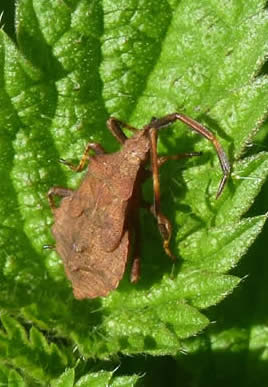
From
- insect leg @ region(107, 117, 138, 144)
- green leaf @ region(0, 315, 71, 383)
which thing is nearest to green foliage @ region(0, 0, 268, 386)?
green leaf @ region(0, 315, 71, 383)

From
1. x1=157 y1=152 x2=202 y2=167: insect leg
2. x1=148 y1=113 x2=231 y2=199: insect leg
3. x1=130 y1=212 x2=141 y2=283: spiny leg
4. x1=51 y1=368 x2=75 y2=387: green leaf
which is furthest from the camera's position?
x1=130 y1=212 x2=141 y2=283: spiny leg

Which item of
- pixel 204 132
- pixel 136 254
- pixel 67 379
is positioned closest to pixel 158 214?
pixel 136 254

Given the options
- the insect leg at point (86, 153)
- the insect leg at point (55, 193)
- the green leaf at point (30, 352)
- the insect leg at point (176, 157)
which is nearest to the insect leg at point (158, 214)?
the insect leg at point (176, 157)

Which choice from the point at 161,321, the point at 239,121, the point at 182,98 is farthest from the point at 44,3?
the point at 161,321

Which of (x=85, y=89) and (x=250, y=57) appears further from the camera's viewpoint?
(x=85, y=89)

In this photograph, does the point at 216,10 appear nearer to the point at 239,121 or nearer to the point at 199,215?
the point at 239,121

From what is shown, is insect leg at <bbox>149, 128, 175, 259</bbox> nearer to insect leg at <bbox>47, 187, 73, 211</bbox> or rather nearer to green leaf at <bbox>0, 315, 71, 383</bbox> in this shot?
insect leg at <bbox>47, 187, 73, 211</bbox>

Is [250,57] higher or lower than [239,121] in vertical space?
higher
